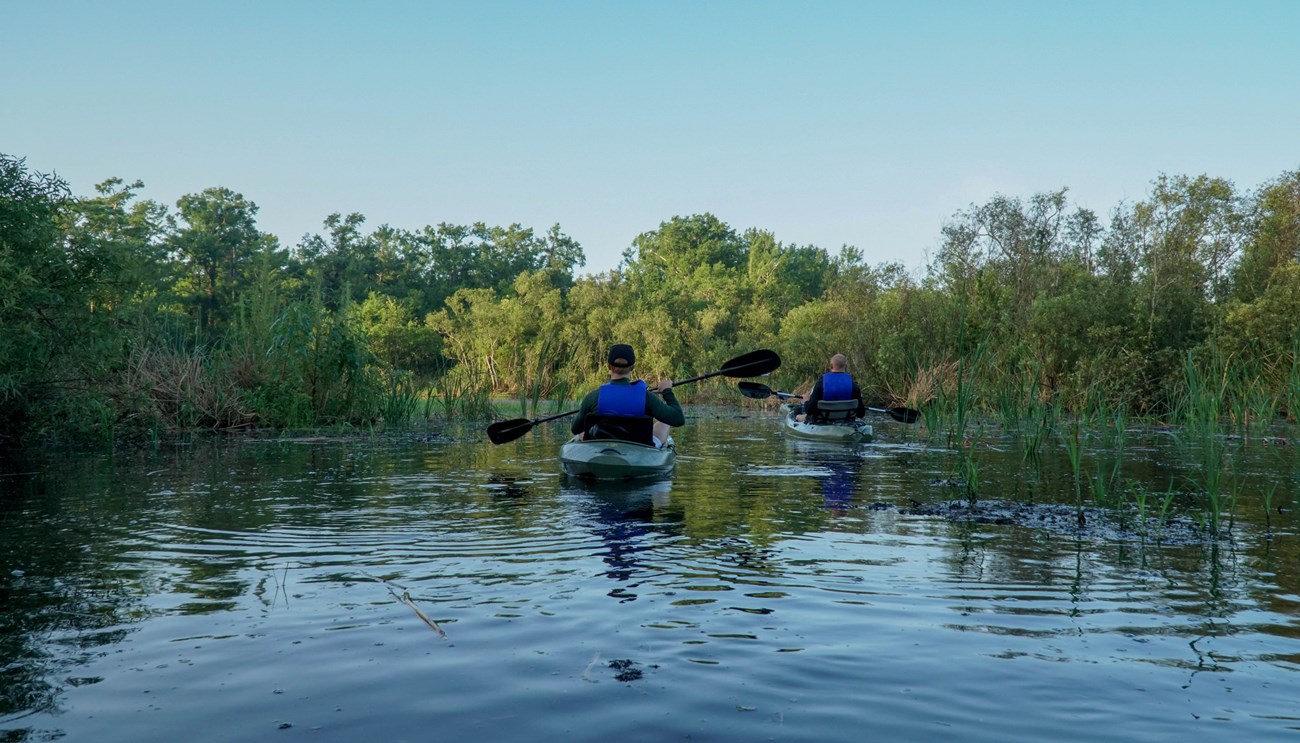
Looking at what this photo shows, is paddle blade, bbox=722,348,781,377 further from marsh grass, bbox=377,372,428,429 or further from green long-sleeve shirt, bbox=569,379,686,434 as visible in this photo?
marsh grass, bbox=377,372,428,429

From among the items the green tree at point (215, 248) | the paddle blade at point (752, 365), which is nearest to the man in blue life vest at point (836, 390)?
the paddle blade at point (752, 365)

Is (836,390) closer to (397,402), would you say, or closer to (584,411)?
(584,411)

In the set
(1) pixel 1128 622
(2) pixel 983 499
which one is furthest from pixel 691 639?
(2) pixel 983 499

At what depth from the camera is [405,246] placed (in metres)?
61.2

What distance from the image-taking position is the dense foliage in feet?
39.7

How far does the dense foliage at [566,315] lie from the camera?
12.1 m

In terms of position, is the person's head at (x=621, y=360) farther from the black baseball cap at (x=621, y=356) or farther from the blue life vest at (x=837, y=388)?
the blue life vest at (x=837, y=388)

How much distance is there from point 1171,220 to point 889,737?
40.6 meters

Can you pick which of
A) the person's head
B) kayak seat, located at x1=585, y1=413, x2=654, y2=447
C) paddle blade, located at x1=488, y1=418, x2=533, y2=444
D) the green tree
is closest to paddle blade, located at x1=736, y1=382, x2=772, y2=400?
paddle blade, located at x1=488, y1=418, x2=533, y2=444

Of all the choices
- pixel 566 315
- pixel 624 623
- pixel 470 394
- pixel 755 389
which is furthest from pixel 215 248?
pixel 624 623

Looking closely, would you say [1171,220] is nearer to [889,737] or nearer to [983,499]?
[983,499]

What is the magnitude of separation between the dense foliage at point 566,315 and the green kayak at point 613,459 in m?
2.74

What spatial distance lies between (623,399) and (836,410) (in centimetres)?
658

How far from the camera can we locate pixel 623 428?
384 inches
